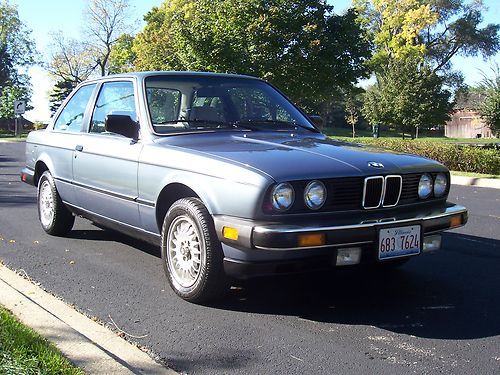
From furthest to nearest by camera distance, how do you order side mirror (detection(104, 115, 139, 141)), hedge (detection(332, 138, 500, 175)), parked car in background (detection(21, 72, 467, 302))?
hedge (detection(332, 138, 500, 175)), side mirror (detection(104, 115, 139, 141)), parked car in background (detection(21, 72, 467, 302))

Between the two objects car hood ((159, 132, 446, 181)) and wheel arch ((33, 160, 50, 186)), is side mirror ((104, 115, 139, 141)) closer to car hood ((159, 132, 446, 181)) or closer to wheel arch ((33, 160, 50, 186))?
car hood ((159, 132, 446, 181))

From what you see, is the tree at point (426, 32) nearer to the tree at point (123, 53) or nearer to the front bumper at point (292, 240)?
the tree at point (123, 53)

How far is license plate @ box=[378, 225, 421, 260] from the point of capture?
Result: 3812 millimetres

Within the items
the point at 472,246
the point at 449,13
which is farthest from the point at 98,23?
the point at 472,246

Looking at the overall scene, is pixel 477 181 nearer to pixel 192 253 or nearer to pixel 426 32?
pixel 192 253

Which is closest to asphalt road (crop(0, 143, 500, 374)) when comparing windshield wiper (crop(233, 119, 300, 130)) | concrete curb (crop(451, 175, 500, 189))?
windshield wiper (crop(233, 119, 300, 130))

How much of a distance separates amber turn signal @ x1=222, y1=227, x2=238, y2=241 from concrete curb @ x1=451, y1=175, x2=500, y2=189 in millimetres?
11903

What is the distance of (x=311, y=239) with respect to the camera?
11.7 ft

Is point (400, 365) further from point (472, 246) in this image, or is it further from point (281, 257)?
point (472, 246)

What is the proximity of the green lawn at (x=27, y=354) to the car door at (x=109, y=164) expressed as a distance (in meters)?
1.61

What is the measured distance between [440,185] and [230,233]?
1.77 meters

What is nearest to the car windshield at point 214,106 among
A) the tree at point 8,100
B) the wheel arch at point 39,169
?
the wheel arch at point 39,169

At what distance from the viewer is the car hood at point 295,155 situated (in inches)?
147

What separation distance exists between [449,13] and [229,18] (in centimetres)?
3208
